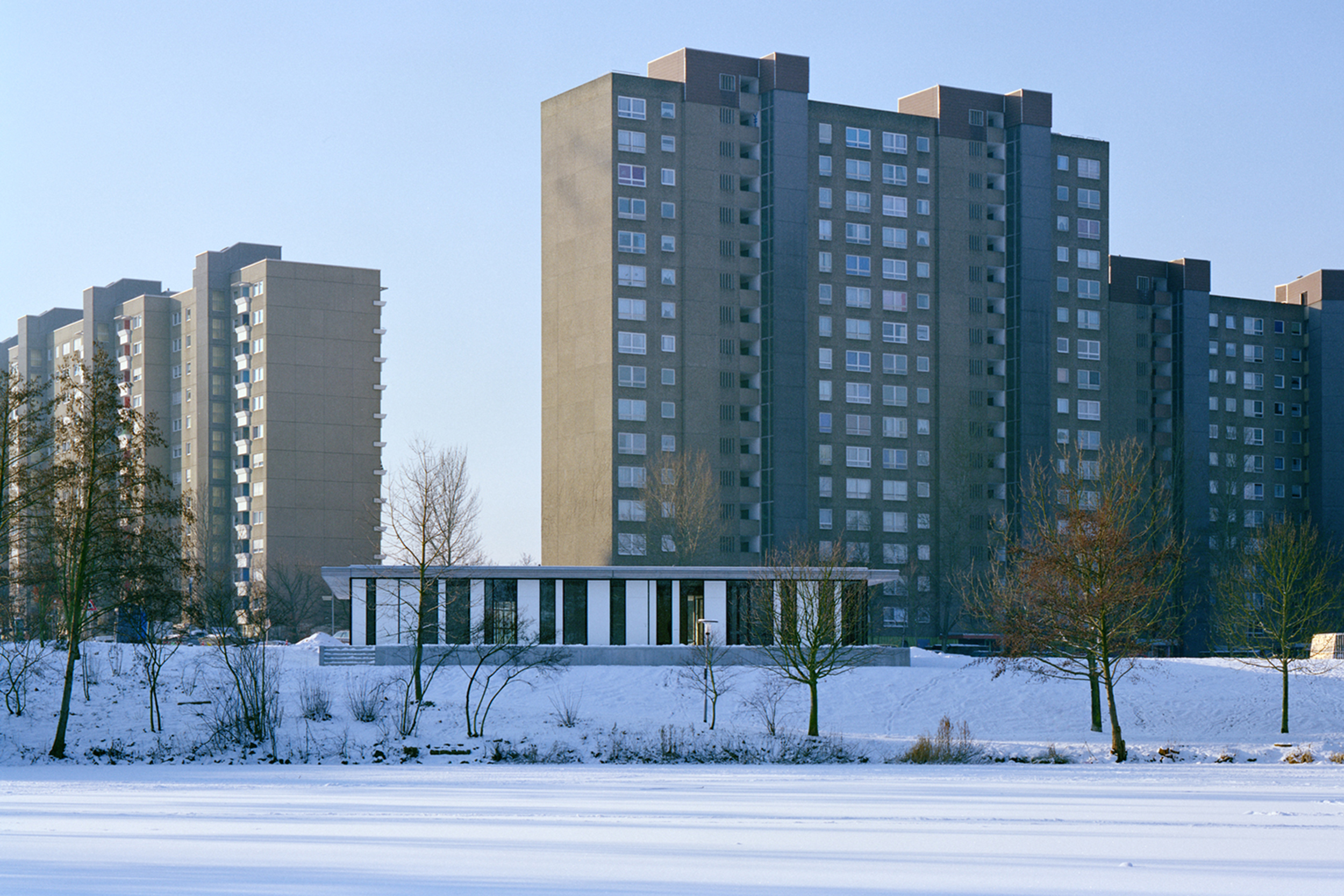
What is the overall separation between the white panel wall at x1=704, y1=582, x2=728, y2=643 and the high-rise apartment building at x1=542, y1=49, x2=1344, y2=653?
35.6 meters

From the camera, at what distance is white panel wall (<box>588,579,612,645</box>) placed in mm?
66500

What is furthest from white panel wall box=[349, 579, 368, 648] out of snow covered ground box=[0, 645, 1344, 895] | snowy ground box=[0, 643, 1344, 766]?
snow covered ground box=[0, 645, 1344, 895]

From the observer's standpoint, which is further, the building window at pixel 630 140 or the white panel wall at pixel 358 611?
the building window at pixel 630 140

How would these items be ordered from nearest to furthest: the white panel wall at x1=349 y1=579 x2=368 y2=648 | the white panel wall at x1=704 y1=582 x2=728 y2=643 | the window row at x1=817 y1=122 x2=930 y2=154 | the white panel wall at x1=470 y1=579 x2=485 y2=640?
1. the white panel wall at x1=349 y1=579 x2=368 y2=648
2. the white panel wall at x1=470 y1=579 x2=485 y2=640
3. the white panel wall at x1=704 y1=582 x2=728 y2=643
4. the window row at x1=817 y1=122 x2=930 y2=154

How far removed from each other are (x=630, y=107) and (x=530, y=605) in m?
58.2

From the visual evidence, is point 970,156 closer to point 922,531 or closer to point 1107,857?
point 922,531

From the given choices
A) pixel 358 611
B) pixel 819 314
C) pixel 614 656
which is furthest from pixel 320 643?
pixel 819 314

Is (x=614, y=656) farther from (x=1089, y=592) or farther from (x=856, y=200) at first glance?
(x=856, y=200)

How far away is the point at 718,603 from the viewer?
67500 mm

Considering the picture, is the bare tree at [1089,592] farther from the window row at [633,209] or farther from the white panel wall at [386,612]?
the window row at [633,209]

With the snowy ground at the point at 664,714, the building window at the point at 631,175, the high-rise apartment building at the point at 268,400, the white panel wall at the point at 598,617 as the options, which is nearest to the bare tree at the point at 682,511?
the building window at the point at 631,175

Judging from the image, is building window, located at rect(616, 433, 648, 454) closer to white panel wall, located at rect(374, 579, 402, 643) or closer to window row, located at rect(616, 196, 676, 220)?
window row, located at rect(616, 196, 676, 220)

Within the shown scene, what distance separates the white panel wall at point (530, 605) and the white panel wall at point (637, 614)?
4065 millimetres

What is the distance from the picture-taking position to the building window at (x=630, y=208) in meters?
113
